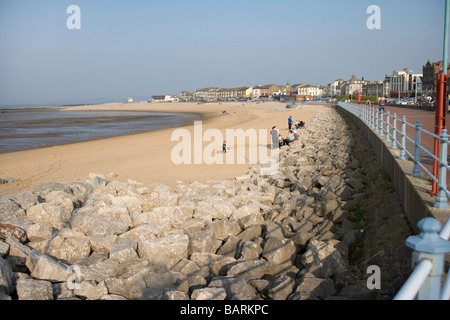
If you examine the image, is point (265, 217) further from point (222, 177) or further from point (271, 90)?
point (271, 90)

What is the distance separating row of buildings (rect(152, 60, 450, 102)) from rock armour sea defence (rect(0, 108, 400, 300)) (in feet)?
157

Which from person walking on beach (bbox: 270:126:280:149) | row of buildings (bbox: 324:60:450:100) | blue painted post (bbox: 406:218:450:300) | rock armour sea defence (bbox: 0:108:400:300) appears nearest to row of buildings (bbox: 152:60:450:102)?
row of buildings (bbox: 324:60:450:100)

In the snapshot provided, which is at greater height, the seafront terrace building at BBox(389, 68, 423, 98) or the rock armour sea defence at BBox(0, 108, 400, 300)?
the seafront terrace building at BBox(389, 68, 423, 98)

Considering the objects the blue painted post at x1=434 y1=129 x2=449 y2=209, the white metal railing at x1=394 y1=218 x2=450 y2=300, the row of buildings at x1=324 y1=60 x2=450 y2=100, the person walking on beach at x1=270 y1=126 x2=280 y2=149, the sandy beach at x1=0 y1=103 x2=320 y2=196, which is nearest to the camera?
the white metal railing at x1=394 y1=218 x2=450 y2=300

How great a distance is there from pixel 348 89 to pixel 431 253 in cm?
12254

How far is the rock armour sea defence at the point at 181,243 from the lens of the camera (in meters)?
4.85

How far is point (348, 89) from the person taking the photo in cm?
11738

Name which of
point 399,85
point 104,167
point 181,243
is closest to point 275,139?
point 104,167

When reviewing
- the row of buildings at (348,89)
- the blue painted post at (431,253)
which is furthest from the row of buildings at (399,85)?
the blue painted post at (431,253)

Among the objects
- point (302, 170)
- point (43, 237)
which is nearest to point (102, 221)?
point (43, 237)

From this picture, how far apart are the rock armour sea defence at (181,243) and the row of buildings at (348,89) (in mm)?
47932

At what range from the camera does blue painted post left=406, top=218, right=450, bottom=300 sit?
1983mm

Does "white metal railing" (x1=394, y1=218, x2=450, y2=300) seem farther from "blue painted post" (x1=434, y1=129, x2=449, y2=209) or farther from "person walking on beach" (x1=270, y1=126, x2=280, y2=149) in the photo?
"person walking on beach" (x1=270, y1=126, x2=280, y2=149)

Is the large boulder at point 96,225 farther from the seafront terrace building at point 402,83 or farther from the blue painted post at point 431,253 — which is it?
the seafront terrace building at point 402,83
